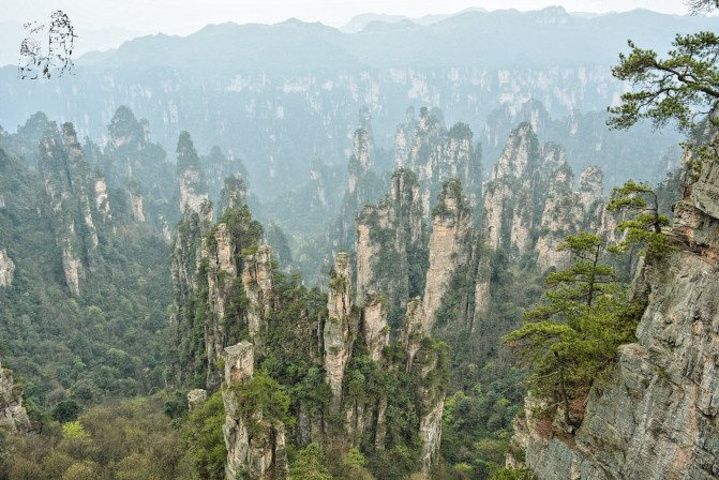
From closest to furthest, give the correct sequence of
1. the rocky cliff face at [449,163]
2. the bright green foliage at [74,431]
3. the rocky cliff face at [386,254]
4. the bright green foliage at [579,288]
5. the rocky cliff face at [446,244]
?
1. the bright green foliage at [579,288]
2. the bright green foliage at [74,431]
3. the rocky cliff face at [446,244]
4. the rocky cliff face at [386,254]
5. the rocky cliff face at [449,163]

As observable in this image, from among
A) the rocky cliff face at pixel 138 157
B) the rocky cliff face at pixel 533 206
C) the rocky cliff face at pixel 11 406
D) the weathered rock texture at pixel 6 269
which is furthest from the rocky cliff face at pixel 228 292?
the rocky cliff face at pixel 138 157

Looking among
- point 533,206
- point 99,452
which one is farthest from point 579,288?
point 533,206

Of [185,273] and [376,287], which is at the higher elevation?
[185,273]

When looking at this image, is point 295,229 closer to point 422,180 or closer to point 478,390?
point 422,180

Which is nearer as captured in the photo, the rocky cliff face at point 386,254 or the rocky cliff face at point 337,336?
the rocky cliff face at point 337,336

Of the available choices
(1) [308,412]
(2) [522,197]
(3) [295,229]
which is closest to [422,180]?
(3) [295,229]

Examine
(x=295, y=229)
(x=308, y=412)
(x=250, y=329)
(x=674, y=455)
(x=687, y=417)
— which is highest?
(x=687, y=417)

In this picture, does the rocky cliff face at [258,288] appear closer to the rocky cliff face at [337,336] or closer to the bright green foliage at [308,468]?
the rocky cliff face at [337,336]

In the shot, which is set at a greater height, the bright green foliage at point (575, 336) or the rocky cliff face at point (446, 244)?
the bright green foliage at point (575, 336)

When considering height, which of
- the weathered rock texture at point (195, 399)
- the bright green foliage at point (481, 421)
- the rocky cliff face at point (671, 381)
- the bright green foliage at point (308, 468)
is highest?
the rocky cliff face at point (671, 381)
